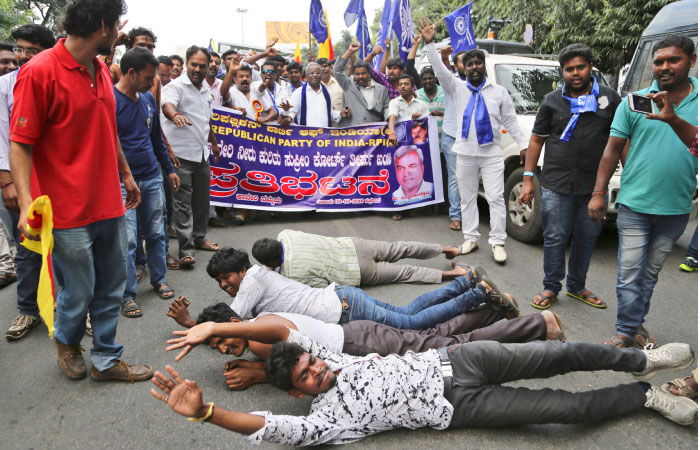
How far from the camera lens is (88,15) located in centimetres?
241

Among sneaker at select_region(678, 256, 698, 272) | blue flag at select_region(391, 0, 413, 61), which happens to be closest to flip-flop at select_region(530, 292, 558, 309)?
sneaker at select_region(678, 256, 698, 272)

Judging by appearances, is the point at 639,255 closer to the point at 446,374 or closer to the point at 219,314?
the point at 446,374

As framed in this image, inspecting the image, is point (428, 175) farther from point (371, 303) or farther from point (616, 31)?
point (616, 31)

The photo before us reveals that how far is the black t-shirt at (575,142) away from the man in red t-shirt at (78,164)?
119 inches

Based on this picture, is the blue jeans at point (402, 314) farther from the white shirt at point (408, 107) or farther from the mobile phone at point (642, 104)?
the white shirt at point (408, 107)

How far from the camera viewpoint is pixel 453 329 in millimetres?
3207

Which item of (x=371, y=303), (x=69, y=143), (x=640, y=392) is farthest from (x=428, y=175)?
(x=69, y=143)

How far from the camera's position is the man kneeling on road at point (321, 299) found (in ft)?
10.5

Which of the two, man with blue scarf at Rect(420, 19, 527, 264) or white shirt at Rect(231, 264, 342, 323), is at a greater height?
man with blue scarf at Rect(420, 19, 527, 264)

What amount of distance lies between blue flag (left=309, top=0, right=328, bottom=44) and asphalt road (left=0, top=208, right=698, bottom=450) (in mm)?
6478

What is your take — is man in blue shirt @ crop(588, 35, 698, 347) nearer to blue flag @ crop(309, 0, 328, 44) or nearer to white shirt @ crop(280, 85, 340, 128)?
white shirt @ crop(280, 85, 340, 128)

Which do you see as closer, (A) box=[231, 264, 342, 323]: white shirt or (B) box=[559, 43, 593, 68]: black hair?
(A) box=[231, 264, 342, 323]: white shirt

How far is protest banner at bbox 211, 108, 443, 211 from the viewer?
683 cm

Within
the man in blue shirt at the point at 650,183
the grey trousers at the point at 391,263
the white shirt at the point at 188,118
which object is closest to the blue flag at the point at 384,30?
the white shirt at the point at 188,118
